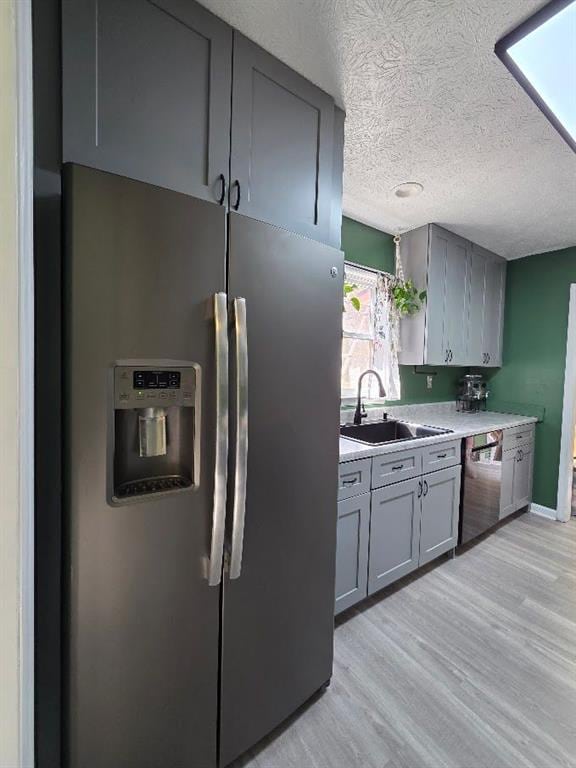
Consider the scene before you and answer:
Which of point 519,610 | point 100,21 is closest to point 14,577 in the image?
point 100,21

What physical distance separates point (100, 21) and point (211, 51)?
329 millimetres

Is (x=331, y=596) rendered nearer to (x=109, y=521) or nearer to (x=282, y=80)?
(x=109, y=521)

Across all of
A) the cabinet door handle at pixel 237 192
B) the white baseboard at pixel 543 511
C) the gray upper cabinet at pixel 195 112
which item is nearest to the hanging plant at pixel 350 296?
the gray upper cabinet at pixel 195 112

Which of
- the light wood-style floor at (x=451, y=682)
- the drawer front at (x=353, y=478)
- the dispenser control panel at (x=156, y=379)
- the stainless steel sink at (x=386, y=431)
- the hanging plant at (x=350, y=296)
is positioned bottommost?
the light wood-style floor at (x=451, y=682)

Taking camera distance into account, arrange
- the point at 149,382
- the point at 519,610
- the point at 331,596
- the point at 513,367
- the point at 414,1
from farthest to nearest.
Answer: the point at 513,367
the point at 519,610
the point at 331,596
the point at 414,1
the point at 149,382

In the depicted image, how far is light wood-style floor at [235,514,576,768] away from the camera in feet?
3.95

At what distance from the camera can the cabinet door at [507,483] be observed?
9.23ft

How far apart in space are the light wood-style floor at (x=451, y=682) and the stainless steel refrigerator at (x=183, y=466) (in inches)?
11.5

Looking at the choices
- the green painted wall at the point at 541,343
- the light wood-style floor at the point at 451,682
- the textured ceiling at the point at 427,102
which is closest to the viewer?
the textured ceiling at the point at 427,102

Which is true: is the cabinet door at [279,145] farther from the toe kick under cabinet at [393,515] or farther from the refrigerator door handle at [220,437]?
the toe kick under cabinet at [393,515]

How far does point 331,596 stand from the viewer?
4.36 feet

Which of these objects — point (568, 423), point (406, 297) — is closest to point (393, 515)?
point (406, 297)

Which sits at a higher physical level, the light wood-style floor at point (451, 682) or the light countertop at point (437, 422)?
the light countertop at point (437, 422)

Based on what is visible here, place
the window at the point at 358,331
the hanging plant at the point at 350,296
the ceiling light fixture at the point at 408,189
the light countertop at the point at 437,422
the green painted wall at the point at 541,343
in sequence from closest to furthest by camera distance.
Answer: the light countertop at the point at 437,422, the ceiling light fixture at the point at 408,189, the hanging plant at the point at 350,296, the window at the point at 358,331, the green painted wall at the point at 541,343
